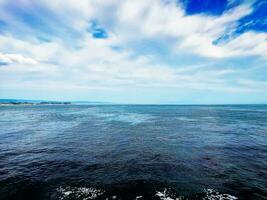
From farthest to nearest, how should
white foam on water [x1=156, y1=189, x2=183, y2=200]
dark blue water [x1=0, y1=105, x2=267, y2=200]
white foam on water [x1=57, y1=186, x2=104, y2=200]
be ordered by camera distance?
1. dark blue water [x1=0, y1=105, x2=267, y2=200]
2. white foam on water [x1=57, y1=186, x2=104, y2=200]
3. white foam on water [x1=156, y1=189, x2=183, y2=200]

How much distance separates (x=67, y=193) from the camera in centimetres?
975

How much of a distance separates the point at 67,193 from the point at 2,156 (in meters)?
11.2

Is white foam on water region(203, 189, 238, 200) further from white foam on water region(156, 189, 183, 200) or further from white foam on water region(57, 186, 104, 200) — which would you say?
white foam on water region(57, 186, 104, 200)

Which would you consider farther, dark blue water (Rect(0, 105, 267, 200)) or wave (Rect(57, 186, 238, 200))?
dark blue water (Rect(0, 105, 267, 200))

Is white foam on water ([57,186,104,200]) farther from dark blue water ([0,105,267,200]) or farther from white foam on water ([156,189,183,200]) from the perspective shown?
white foam on water ([156,189,183,200])

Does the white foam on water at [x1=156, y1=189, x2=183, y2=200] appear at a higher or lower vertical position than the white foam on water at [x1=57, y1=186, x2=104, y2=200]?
higher

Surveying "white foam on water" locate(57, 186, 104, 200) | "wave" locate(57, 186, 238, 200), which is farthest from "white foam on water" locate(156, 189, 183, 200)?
"white foam on water" locate(57, 186, 104, 200)

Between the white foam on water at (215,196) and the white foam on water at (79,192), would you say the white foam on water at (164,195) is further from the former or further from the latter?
the white foam on water at (79,192)

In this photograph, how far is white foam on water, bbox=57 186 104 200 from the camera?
9.43 meters

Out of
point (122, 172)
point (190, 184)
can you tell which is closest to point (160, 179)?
point (190, 184)

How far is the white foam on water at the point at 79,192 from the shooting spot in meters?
9.43

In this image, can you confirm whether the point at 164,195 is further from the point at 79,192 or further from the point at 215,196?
the point at 79,192

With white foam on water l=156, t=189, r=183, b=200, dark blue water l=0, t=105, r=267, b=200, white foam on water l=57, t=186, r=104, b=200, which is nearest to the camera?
white foam on water l=156, t=189, r=183, b=200

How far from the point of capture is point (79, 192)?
388 inches
